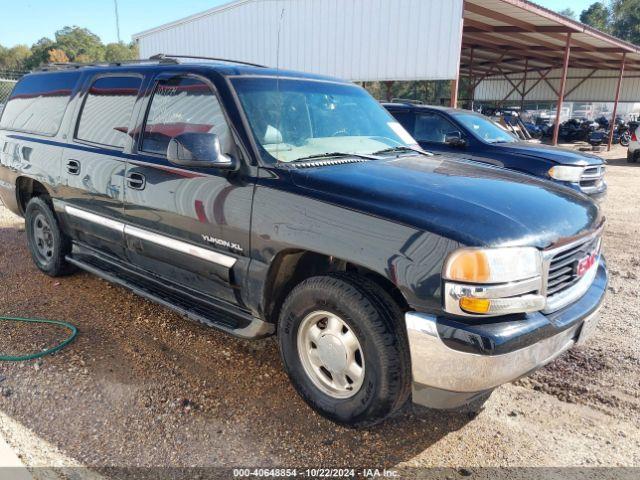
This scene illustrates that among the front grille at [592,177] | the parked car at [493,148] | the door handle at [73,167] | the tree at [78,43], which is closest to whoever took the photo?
the door handle at [73,167]

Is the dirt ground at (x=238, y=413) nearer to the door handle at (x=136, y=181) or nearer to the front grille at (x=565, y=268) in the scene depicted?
the front grille at (x=565, y=268)

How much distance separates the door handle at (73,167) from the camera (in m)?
4.20

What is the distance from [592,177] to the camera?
759 cm

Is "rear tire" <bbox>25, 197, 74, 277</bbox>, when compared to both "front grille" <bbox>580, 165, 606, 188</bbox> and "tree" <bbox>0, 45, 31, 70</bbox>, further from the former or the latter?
"tree" <bbox>0, 45, 31, 70</bbox>

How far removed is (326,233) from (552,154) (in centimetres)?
589

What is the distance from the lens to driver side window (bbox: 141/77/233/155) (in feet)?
10.6

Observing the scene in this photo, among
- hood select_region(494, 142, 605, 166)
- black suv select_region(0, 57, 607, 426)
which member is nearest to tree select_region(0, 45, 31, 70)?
hood select_region(494, 142, 605, 166)

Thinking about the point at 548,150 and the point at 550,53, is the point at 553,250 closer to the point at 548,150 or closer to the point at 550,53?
the point at 548,150

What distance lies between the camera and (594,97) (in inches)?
1393

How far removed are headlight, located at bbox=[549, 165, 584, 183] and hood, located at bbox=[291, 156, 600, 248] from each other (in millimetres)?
4156

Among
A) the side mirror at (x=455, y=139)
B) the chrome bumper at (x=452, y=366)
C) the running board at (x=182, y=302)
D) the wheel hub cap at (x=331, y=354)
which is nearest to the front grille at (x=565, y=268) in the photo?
the chrome bumper at (x=452, y=366)

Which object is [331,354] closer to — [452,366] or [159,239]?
[452,366]

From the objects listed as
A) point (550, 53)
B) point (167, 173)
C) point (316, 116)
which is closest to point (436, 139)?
point (316, 116)

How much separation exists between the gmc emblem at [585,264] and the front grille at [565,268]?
0.06ft
